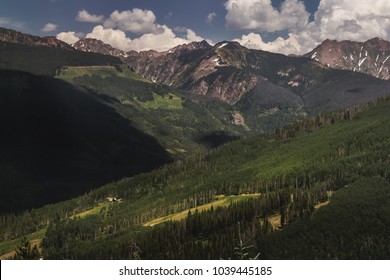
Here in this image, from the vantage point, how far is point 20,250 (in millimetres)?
160375
